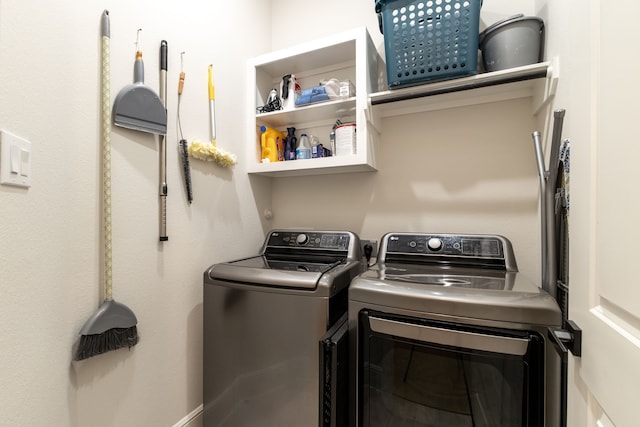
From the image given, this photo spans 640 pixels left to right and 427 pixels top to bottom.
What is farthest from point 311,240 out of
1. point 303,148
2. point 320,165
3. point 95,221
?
point 95,221

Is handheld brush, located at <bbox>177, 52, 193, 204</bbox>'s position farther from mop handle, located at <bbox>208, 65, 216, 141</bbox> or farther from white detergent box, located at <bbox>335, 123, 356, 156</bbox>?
white detergent box, located at <bbox>335, 123, 356, 156</bbox>

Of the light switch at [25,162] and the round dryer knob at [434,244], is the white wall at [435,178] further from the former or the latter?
the light switch at [25,162]

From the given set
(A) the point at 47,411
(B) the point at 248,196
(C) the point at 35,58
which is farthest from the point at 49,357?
(B) the point at 248,196

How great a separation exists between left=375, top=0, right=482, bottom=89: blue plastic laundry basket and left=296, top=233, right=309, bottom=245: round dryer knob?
89cm

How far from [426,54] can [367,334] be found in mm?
1162

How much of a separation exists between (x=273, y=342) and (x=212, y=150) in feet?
3.00

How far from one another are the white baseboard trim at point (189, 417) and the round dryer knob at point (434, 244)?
1.35m

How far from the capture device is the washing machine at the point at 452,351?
789 mm

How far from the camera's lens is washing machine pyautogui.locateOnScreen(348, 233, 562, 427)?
0.79 metres

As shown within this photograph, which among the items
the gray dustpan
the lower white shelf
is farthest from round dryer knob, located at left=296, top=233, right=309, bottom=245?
the gray dustpan

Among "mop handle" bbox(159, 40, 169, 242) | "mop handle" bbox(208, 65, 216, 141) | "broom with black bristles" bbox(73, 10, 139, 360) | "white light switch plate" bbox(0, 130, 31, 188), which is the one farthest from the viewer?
"mop handle" bbox(208, 65, 216, 141)

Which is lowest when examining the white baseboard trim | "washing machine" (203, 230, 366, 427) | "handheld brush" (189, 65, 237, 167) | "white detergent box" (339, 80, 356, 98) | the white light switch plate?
the white baseboard trim

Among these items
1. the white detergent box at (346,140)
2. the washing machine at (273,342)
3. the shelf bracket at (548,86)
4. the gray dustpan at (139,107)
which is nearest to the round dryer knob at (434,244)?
the washing machine at (273,342)

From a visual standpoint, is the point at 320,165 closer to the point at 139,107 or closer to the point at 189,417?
the point at 139,107
